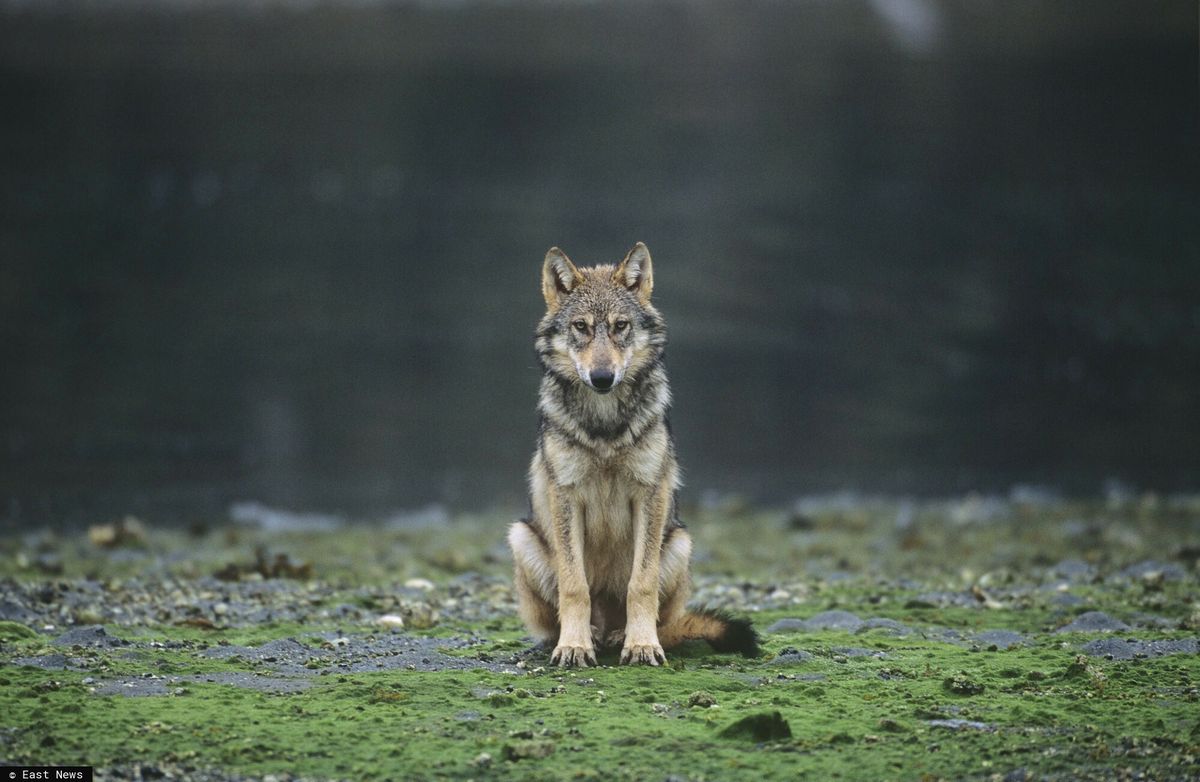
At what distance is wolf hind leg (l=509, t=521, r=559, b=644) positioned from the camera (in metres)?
9.16

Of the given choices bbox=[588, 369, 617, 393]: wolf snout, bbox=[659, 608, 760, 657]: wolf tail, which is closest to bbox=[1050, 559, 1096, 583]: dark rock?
bbox=[659, 608, 760, 657]: wolf tail

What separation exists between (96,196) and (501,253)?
1928 centimetres

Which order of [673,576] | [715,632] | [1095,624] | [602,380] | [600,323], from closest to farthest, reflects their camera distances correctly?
[602,380] → [600,323] → [715,632] → [673,576] → [1095,624]

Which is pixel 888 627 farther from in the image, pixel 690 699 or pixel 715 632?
pixel 690 699

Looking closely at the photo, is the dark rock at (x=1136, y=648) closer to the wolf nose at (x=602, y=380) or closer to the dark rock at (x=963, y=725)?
the dark rock at (x=963, y=725)

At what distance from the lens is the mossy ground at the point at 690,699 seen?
6.39 m

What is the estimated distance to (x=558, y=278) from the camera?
30.1ft

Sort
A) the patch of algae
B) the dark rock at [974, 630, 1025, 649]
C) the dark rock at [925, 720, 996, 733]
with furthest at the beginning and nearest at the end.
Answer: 1. the dark rock at [974, 630, 1025, 649]
2. the dark rock at [925, 720, 996, 733]
3. the patch of algae

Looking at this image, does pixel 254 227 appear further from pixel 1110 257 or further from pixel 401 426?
pixel 1110 257

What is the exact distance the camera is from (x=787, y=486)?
79.8 ft

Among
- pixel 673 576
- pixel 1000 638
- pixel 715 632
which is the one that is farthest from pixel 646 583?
pixel 1000 638

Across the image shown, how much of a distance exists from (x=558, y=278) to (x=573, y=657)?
8.51 feet

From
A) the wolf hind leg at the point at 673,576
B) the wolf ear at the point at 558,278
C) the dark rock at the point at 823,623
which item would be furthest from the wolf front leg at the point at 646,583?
the dark rock at the point at 823,623

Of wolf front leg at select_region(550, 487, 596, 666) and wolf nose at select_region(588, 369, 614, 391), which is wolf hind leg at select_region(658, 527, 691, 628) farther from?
wolf nose at select_region(588, 369, 614, 391)
